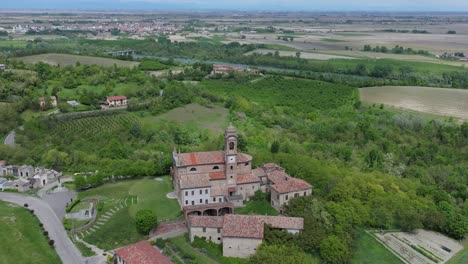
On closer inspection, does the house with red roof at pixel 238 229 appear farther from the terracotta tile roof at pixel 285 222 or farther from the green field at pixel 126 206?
the green field at pixel 126 206

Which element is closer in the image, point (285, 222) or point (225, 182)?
point (285, 222)

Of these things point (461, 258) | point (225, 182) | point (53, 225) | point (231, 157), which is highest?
point (231, 157)

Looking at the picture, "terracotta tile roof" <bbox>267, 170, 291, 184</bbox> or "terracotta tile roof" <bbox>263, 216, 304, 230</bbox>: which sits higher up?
"terracotta tile roof" <bbox>267, 170, 291, 184</bbox>

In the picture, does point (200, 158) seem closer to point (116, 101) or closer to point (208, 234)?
point (208, 234)

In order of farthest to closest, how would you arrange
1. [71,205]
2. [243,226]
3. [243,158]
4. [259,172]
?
[259,172] < [243,158] < [71,205] < [243,226]

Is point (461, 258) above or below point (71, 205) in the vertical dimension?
below

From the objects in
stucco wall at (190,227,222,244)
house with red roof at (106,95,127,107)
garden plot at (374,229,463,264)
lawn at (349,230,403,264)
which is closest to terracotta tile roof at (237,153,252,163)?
stucco wall at (190,227,222,244)

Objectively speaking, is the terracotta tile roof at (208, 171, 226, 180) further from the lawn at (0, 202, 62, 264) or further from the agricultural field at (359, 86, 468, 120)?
the agricultural field at (359, 86, 468, 120)

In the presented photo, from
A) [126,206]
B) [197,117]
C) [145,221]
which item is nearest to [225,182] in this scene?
[145,221]
